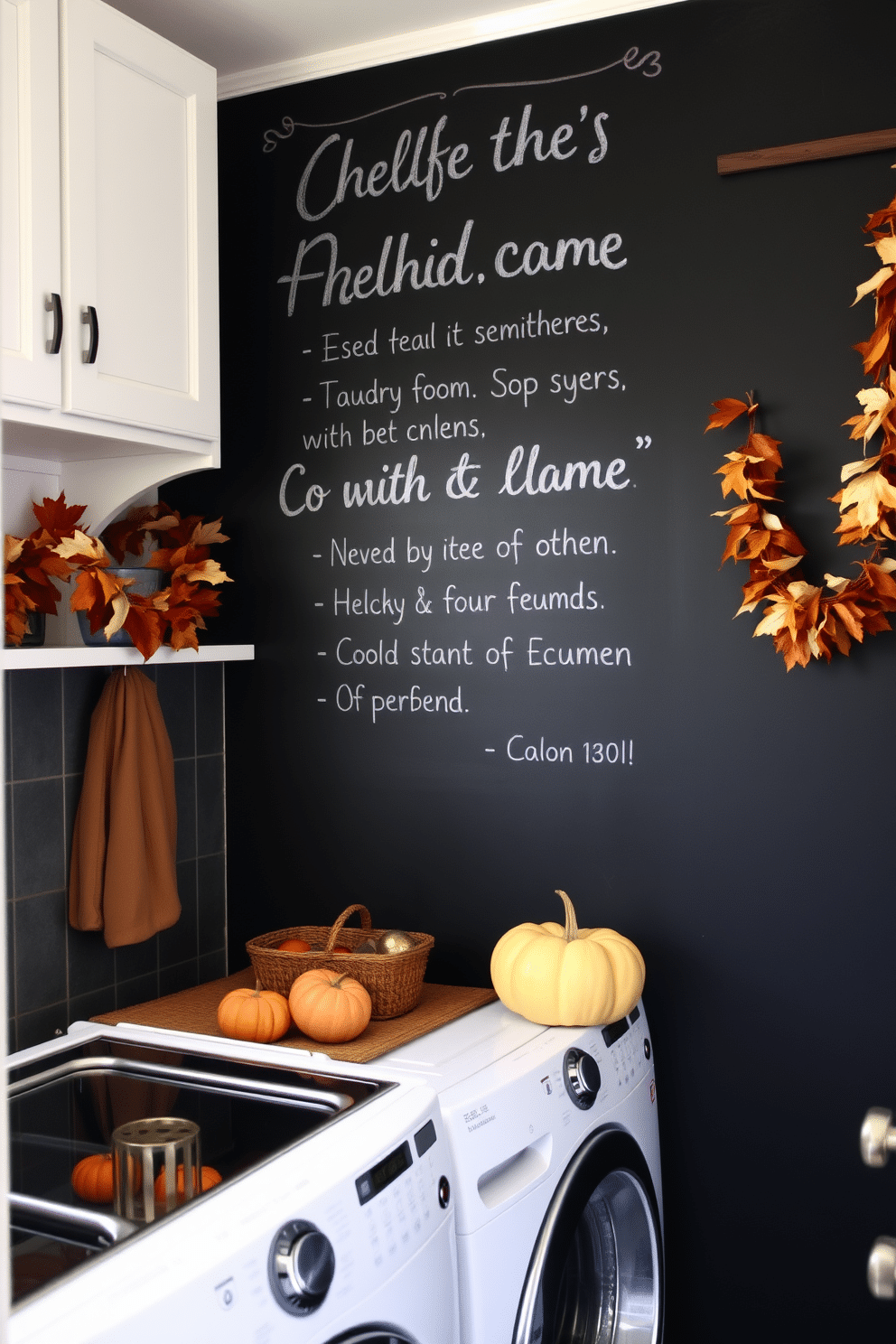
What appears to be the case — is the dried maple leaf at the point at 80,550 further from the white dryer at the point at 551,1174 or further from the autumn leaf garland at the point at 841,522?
the autumn leaf garland at the point at 841,522

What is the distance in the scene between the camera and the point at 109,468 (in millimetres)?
2100

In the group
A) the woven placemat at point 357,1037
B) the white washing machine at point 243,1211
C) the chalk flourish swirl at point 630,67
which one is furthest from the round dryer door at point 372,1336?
the chalk flourish swirl at point 630,67

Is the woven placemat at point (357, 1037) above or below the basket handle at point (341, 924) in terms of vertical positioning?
below

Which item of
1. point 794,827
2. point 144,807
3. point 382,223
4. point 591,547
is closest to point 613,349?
point 591,547

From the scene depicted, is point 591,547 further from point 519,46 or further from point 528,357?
point 519,46

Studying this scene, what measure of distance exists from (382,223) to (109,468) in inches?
29.5

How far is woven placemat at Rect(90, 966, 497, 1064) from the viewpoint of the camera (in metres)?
1.75

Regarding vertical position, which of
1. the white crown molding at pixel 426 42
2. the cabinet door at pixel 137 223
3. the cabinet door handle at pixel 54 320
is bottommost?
the cabinet door handle at pixel 54 320

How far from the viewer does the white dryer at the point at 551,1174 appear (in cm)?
150

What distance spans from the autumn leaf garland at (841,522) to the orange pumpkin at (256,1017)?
3.28ft

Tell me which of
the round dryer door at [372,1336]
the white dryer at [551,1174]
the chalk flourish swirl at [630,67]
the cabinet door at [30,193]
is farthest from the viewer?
the chalk flourish swirl at [630,67]

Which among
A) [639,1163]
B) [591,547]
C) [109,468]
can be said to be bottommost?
[639,1163]

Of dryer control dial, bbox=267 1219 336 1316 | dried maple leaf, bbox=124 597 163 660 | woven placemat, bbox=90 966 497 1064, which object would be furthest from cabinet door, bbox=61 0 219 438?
dryer control dial, bbox=267 1219 336 1316

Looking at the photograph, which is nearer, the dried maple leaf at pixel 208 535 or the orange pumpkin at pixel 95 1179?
the orange pumpkin at pixel 95 1179
